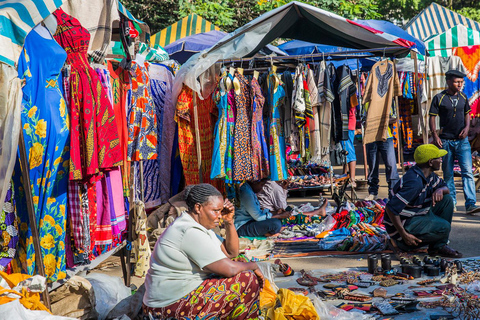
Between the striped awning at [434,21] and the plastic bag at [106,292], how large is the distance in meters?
12.5

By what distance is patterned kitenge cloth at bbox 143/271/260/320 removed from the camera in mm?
3766

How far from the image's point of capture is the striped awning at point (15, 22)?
3189 millimetres

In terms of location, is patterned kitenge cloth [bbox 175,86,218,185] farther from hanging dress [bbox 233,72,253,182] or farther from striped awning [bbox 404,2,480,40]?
striped awning [bbox 404,2,480,40]

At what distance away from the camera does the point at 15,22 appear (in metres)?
3.25

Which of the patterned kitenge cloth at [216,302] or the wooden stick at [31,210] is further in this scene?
the patterned kitenge cloth at [216,302]

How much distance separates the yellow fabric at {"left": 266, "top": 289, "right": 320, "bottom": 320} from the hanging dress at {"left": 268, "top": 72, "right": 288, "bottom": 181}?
2.87 meters

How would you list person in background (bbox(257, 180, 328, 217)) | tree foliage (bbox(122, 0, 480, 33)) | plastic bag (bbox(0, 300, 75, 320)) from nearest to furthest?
1. plastic bag (bbox(0, 300, 75, 320))
2. person in background (bbox(257, 180, 328, 217))
3. tree foliage (bbox(122, 0, 480, 33))

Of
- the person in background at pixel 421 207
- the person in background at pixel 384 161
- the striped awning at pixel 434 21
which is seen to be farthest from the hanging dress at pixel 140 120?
the striped awning at pixel 434 21

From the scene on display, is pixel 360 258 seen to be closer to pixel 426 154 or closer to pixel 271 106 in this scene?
pixel 426 154

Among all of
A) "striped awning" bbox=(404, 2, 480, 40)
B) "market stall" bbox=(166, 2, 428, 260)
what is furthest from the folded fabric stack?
"striped awning" bbox=(404, 2, 480, 40)

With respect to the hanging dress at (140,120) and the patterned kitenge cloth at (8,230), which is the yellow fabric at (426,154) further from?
the patterned kitenge cloth at (8,230)

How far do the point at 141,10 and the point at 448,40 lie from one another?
7.66m

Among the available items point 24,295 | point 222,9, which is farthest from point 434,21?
point 24,295

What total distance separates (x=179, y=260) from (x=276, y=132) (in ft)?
11.6
